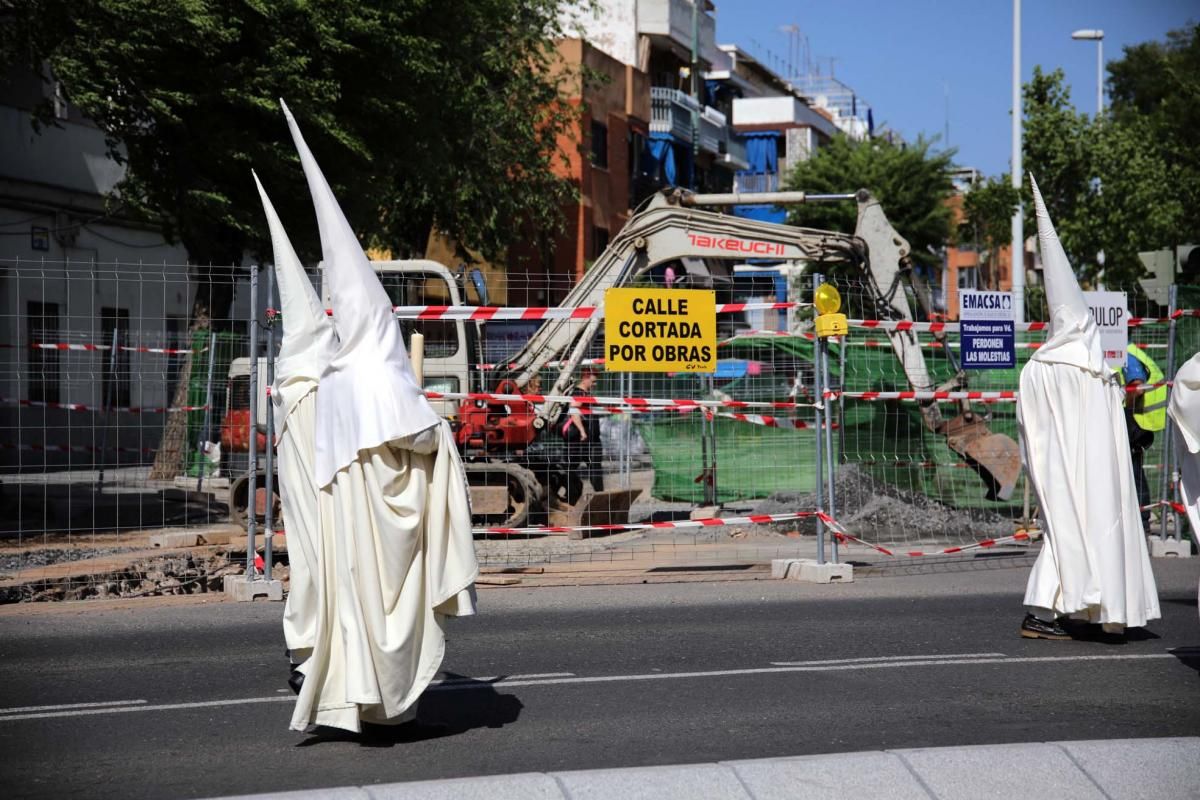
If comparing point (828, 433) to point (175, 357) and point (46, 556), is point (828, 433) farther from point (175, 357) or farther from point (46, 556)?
point (175, 357)

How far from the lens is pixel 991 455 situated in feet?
56.6

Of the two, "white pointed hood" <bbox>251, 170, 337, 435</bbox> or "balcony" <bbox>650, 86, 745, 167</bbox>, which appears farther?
"balcony" <bbox>650, 86, 745, 167</bbox>

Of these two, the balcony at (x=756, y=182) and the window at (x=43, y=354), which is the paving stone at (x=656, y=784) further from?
the balcony at (x=756, y=182)

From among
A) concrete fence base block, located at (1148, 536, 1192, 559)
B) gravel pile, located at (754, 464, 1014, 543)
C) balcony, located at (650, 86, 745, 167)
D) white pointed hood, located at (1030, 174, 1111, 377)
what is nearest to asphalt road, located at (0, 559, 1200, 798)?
white pointed hood, located at (1030, 174, 1111, 377)

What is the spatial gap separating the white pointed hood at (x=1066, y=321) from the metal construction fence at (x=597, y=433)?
4.72m

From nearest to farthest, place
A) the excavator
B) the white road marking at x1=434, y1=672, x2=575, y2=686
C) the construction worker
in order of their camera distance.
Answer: the white road marking at x1=434, y1=672, x2=575, y2=686
the construction worker
the excavator

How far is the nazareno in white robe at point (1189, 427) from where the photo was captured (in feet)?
26.1

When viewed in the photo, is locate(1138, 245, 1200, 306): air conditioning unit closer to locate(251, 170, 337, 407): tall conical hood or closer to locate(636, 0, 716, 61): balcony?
locate(251, 170, 337, 407): tall conical hood

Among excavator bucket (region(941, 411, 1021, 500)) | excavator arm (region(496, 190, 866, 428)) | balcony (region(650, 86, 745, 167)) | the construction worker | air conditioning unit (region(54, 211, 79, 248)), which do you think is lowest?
excavator bucket (region(941, 411, 1021, 500))

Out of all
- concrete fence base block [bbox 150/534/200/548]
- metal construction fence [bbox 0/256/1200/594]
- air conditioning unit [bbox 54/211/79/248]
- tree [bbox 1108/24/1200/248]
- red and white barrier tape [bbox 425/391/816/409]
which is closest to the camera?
red and white barrier tape [bbox 425/391/816/409]

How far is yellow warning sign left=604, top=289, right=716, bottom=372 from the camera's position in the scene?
501 inches

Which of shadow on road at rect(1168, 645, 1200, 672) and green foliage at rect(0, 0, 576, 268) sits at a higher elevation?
green foliage at rect(0, 0, 576, 268)

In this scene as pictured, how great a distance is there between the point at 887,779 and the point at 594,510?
1058 cm

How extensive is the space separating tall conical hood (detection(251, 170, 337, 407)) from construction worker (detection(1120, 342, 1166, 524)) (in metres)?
10.3
